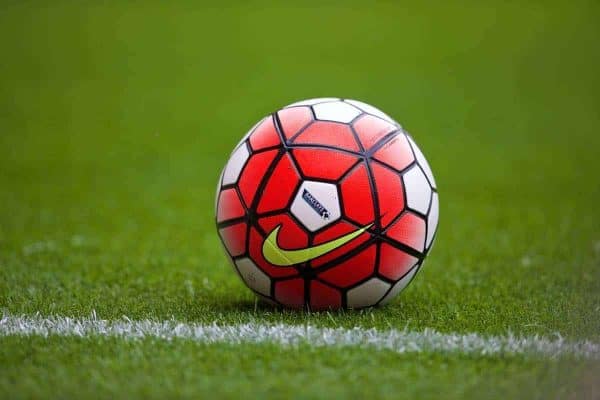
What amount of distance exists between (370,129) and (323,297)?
873 mm

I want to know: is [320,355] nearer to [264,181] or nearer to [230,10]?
[264,181]

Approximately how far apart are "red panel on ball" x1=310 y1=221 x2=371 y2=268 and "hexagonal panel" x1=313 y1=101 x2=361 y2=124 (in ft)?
1.86

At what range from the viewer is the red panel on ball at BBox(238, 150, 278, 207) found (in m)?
4.38

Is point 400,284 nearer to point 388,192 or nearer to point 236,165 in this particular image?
point 388,192

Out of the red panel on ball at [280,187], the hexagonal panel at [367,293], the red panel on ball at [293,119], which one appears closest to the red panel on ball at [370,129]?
the red panel on ball at [293,119]

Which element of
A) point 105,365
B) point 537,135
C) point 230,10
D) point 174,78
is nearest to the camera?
point 105,365

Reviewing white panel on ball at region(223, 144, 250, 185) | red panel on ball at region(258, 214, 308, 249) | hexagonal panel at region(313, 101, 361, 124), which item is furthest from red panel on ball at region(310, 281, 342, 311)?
hexagonal panel at region(313, 101, 361, 124)

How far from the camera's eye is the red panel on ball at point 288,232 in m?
4.27

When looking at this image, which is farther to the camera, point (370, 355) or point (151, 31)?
point (151, 31)

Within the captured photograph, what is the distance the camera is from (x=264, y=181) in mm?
4355

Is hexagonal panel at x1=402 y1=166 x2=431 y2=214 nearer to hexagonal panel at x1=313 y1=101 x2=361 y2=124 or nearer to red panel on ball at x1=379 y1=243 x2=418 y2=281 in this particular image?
red panel on ball at x1=379 y1=243 x2=418 y2=281

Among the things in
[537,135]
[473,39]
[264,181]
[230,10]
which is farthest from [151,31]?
[264,181]

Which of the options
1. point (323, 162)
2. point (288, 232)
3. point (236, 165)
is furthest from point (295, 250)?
point (236, 165)

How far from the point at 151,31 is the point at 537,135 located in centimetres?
1244
